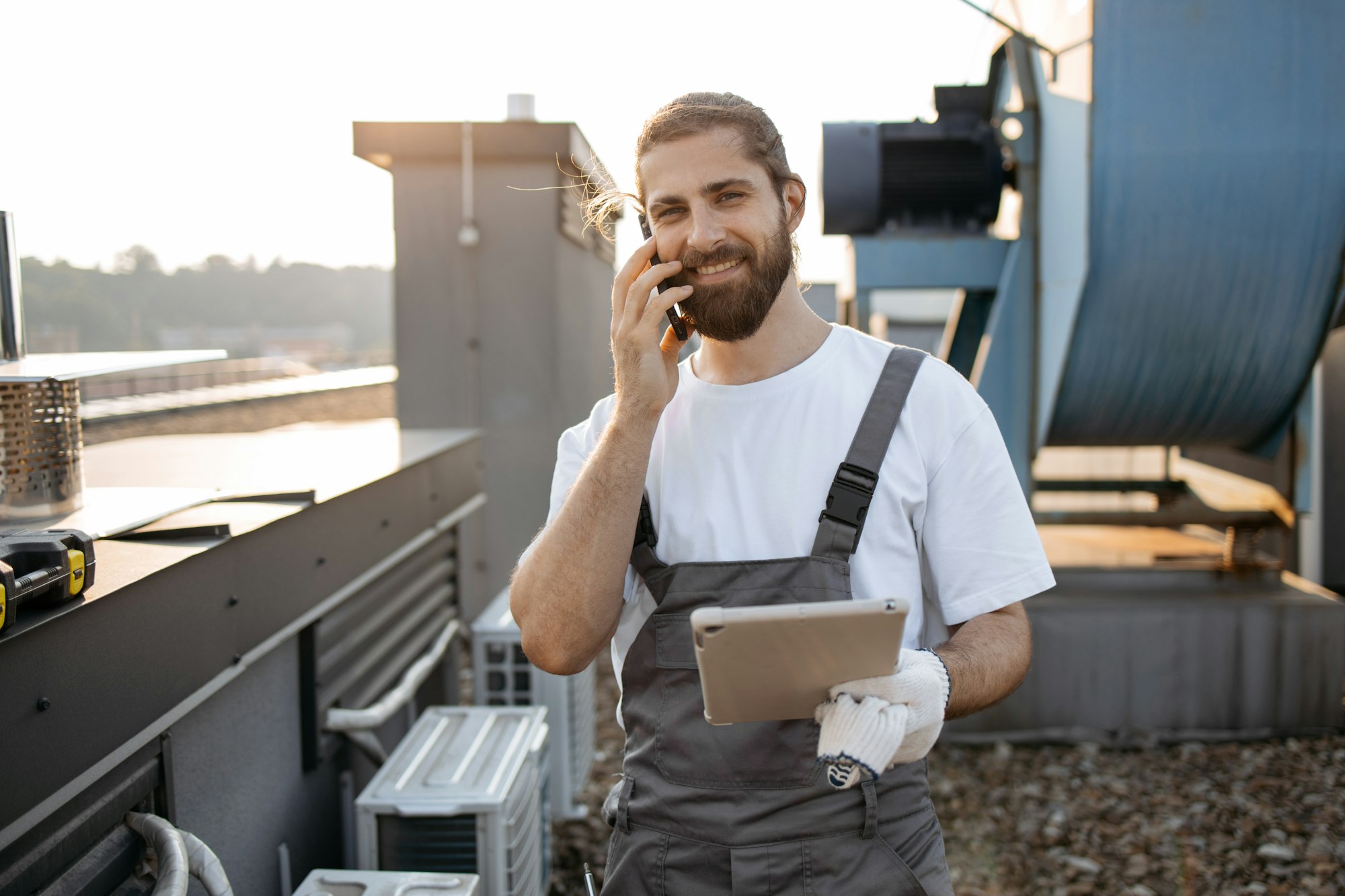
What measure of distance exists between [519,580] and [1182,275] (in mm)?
3651

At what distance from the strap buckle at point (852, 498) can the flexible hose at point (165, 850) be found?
125 cm

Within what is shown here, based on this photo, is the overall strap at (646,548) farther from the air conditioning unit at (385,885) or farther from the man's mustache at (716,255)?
the air conditioning unit at (385,885)

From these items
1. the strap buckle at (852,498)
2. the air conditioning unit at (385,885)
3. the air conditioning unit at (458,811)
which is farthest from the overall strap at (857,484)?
the air conditioning unit at (458,811)

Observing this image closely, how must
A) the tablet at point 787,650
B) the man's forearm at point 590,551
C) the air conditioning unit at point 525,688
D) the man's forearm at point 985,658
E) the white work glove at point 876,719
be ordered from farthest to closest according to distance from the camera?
1. the air conditioning unit at point 525,688
2. the man's forearm at point 590,551
3. the man's forearm at point 985,658
4. the white work glove at point 876,719
5. the tablet at point 787,650

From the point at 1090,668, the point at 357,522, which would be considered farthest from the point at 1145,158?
the point at 357,522

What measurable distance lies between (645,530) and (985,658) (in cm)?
61

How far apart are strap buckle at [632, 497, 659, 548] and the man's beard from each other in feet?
1.13

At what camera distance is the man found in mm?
1607

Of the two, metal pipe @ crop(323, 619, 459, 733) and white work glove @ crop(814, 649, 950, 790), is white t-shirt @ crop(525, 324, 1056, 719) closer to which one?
white work glove @ crop(814, 649, 950, 790)

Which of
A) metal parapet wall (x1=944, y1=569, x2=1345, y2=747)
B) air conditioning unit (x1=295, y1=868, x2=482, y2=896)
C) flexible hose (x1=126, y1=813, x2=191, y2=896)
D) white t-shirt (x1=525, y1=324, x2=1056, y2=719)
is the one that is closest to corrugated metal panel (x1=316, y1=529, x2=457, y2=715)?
air conditioning unit (x1=295, y1=868, x2=482, y2=896)

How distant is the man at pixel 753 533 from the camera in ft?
5.27

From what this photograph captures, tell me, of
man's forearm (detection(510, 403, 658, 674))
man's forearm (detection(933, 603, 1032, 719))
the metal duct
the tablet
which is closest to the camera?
the tablet

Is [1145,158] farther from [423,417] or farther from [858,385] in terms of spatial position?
[423,417]

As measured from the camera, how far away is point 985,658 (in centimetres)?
162
